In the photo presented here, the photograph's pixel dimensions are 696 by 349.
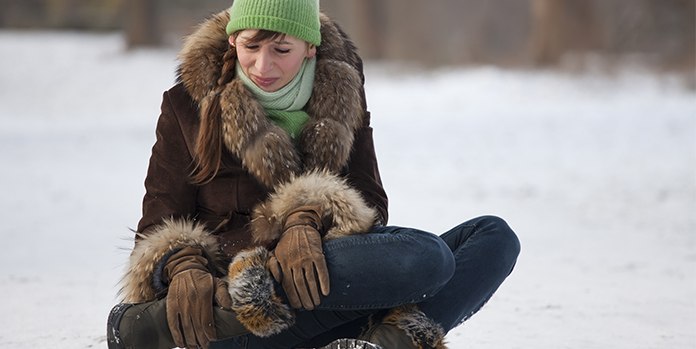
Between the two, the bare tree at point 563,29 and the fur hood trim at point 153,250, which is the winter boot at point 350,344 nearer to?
the fur hood trim at point 153,250

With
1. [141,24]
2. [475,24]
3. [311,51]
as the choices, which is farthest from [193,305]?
[475,24]

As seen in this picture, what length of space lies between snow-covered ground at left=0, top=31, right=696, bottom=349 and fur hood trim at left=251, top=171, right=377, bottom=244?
1189 millimetres

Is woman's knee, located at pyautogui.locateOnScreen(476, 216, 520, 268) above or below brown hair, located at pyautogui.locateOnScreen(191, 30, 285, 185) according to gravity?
below

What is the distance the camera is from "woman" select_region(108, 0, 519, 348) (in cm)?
285

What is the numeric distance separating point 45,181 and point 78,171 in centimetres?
85

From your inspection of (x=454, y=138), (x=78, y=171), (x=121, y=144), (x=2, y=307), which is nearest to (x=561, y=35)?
(x=454, y=138)

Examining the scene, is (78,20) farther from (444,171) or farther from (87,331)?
(87,331)

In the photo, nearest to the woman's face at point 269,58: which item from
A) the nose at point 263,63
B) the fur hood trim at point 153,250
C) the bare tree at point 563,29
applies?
the nose at point 263,63

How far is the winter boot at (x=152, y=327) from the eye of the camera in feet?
9.42

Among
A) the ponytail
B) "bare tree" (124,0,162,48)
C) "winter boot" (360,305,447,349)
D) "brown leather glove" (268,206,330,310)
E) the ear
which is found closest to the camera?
"brown leather glove" (268,206,330,310)

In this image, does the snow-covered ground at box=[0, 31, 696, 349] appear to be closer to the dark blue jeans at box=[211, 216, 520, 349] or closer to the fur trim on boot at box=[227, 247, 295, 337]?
the dark blue jeans at box=[211, 216, 520, 349]

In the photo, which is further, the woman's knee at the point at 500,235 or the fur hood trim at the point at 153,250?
the woman's knee at the point at 500,235

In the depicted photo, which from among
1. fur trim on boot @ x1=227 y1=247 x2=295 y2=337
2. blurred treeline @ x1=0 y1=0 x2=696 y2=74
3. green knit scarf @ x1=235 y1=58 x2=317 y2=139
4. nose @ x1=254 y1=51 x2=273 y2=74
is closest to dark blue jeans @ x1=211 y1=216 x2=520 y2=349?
fur trim on boot @ x1=227 y1=247 x2=295 y2=337

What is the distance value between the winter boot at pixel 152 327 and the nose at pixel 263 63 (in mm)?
702
